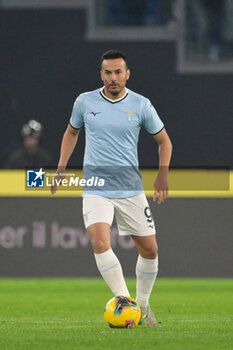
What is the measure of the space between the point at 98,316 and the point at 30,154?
6.13 meters

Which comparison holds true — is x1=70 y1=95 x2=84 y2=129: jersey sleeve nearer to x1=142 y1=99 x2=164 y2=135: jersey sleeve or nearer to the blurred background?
x1=142 y1=99 x2=164 y2=135: jersey sleeve

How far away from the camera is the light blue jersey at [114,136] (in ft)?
24.8

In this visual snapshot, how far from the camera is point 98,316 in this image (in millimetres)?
9172

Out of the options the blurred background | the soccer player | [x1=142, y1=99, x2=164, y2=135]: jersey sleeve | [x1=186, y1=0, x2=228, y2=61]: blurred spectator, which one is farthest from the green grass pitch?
[x1=186, y1=0, x2=228, y2=61]: blurred spectator

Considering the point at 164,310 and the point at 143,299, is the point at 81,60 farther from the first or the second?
the point at 143,299

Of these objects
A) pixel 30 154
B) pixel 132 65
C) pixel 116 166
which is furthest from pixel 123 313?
pixel 132 65

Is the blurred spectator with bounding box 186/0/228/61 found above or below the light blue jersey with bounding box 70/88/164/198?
above

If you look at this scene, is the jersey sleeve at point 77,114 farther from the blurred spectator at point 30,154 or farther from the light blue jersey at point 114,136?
the blurred spectator at point 30,154

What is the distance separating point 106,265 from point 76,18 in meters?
10.9

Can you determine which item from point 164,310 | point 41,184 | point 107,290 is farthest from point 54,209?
point 164,310

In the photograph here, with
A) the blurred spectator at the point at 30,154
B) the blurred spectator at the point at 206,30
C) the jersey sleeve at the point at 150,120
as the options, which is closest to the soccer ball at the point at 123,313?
the jersey sleeve at the point at 150,120

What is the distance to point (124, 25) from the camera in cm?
1756

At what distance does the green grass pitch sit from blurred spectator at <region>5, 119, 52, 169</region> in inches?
82.5

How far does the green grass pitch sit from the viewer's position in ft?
21.8
